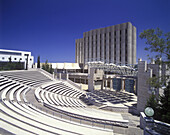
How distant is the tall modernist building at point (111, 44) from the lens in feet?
174

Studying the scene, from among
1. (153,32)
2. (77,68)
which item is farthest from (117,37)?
(153,32)

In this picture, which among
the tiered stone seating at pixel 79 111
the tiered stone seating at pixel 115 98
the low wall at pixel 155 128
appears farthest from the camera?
the tiered stone seating at pixel 115 98

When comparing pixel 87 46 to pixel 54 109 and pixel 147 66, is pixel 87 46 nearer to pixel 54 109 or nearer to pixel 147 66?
pixel 147 66

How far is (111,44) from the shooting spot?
5728 centimetres

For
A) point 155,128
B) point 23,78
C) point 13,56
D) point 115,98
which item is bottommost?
point 115,98

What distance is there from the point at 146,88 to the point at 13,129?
19.0 meters

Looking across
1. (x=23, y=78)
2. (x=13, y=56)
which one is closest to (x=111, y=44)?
(x=23, y=78)

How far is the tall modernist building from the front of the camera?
5309 centimetres

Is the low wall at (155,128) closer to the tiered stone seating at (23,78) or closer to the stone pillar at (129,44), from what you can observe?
the tiered stone seating at (23,78)

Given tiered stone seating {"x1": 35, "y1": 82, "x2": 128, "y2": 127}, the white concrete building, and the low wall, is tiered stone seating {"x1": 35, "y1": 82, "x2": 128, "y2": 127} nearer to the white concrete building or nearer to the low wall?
the low wall

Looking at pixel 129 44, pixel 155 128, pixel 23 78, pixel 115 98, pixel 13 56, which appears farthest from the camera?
pixel 129 44

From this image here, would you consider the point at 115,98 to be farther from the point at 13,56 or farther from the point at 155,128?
the point at 13,56

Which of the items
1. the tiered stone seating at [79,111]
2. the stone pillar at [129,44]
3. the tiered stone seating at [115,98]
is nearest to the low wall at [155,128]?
the tiered stone seating at [79,111]

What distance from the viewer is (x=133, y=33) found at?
55688 mm
